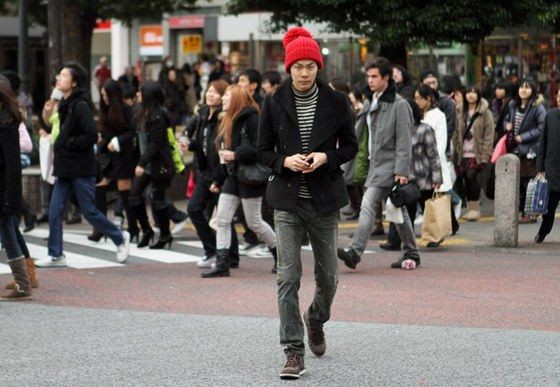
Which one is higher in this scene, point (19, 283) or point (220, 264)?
point (19, 283)

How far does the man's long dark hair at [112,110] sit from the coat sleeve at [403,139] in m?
3.65

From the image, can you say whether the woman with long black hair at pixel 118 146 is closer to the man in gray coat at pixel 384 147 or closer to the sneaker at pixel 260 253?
the sneaker at pixel 260 253

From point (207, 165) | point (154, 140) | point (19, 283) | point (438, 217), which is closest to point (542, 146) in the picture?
point (438, 217)

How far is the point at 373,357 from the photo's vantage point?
830 cm

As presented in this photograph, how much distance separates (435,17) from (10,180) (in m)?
11.3

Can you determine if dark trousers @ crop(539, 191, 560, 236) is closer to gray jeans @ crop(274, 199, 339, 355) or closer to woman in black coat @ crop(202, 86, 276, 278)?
woman in black coat @ crop(202, 86, 276, 278)

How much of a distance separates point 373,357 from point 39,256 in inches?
270

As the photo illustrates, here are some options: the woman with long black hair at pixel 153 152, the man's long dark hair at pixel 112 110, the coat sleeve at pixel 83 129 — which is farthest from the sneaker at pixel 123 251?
the man's long dark hair at pixel 112 110

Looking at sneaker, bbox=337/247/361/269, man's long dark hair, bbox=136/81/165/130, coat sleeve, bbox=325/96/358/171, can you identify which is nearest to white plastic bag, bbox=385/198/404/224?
sneaker, bbox=337/247/361/269

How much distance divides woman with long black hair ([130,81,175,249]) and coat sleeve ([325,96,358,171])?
6476mm

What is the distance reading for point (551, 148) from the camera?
1436 centimetres

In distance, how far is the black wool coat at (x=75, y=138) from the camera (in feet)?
41.9

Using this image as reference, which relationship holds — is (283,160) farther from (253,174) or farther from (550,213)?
(550,213)

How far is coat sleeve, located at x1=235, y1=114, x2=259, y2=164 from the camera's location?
1201cm
